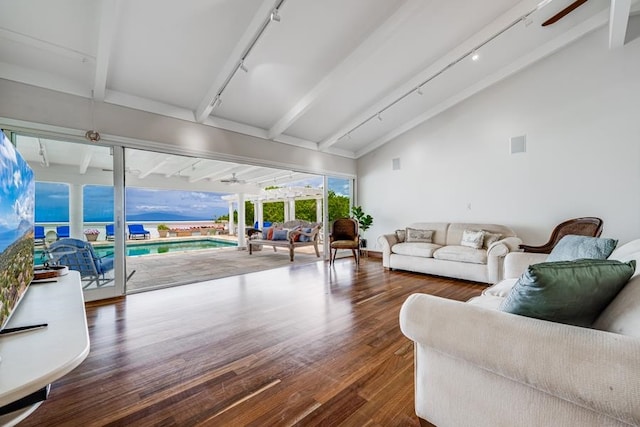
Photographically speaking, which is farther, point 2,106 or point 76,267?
point 76,267

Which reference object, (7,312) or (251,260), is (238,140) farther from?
(7,312)

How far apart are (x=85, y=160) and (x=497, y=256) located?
587cm

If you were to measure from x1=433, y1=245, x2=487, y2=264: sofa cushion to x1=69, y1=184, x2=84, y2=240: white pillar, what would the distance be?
5.20 meters

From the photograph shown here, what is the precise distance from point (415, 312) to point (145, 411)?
1589mm

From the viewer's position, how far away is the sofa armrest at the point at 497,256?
3896mm

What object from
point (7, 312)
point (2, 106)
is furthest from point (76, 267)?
point (7, 312)

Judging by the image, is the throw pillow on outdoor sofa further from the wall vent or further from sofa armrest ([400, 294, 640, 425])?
sofa armrest ([400, 294, 640, 425])

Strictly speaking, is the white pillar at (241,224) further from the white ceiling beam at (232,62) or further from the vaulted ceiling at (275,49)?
the white ceiling beam at (232,62)

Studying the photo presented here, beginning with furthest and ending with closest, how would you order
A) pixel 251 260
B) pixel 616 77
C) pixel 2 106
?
pixel 251 260, pixel 616 77, pixel 2 106

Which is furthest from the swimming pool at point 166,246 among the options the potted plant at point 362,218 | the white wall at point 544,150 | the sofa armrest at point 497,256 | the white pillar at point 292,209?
the sofa armrest at point 497,256

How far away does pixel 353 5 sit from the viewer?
3020 mm

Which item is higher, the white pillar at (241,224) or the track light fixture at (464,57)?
the track light fixture at (464,57)

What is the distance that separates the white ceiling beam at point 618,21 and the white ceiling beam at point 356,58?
233cm

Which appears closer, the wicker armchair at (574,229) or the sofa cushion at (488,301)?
the sofa cushion at (488,301)
